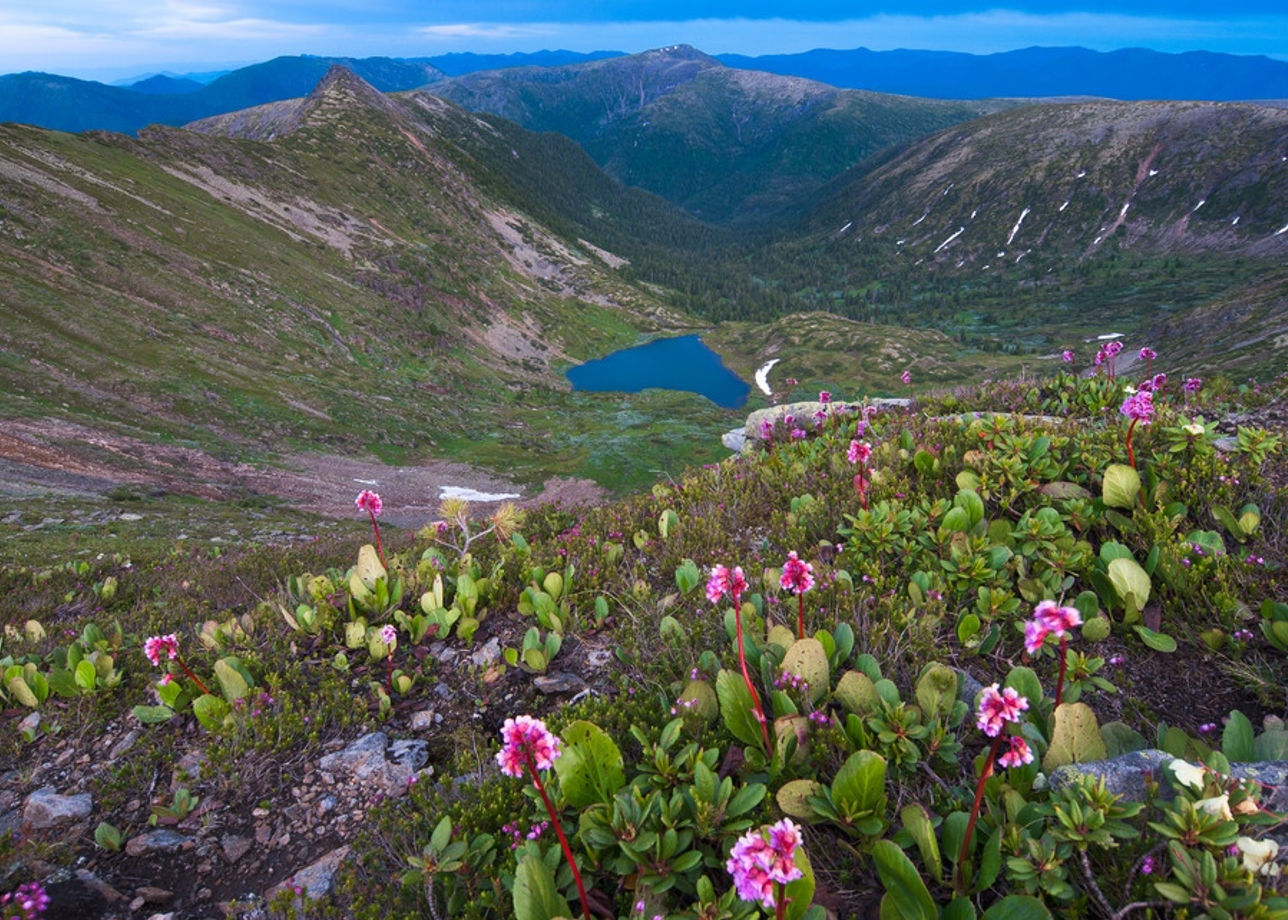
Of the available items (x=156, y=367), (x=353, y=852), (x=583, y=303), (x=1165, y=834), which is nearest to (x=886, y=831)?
(x=1165, y=834)

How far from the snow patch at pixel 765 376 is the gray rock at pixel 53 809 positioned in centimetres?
13681

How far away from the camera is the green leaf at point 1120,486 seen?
19.6ft

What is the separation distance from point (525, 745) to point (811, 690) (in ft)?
6.96

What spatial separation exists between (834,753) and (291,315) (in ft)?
336

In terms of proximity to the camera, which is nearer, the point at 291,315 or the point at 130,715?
the point at 130,715

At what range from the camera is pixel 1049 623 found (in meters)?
2.91

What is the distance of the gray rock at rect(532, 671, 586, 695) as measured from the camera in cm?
529

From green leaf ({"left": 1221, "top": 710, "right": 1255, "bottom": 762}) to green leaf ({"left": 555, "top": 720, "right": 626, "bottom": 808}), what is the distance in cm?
338

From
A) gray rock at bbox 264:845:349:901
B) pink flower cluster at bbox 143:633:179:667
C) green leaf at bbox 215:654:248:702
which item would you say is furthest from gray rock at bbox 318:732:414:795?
pink flower cluster at bbox 143:633:179:667

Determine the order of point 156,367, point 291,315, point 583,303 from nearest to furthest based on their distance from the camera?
1. point 156,367
2. point 291,315
3. point 583,303

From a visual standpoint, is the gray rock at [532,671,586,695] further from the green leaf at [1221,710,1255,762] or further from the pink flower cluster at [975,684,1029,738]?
the green leaf at [1221,710,1255,762]

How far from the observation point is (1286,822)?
113 inches

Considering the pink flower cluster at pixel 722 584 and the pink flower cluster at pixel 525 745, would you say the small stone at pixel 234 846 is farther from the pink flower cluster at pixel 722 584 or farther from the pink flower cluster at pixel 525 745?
the pink flower cluster at pixel 722 584

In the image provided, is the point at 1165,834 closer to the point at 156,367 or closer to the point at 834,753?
the point at 834,753
